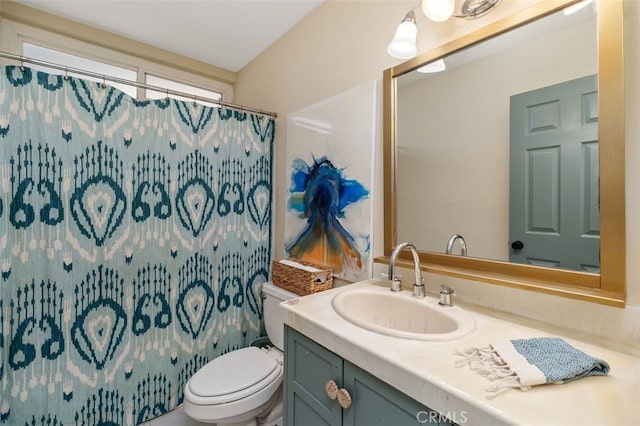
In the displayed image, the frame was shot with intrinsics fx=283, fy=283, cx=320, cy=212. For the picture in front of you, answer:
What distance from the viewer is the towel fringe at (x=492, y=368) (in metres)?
0.55

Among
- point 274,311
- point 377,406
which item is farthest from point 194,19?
point 377,406

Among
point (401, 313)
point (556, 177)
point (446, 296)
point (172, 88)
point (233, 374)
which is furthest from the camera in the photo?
point (172, 88)

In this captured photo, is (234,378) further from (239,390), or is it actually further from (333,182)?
(333,182)

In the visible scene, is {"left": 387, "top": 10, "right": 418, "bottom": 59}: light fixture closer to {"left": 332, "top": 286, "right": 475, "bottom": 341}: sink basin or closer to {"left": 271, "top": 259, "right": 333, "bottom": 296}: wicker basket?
{"left": 332, "top": 286, "right": 475, "bottom": 341}: sink basin

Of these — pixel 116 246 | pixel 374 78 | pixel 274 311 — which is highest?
pixel 374 78

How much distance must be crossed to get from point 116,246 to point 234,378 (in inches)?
36.4

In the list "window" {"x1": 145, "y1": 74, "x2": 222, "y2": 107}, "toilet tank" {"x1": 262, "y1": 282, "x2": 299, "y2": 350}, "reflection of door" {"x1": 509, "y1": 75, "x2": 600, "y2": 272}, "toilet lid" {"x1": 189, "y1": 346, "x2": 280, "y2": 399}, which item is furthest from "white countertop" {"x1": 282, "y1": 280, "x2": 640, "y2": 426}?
"window" {"x1": 145, "y1": 74, "x2": 222, "y2": 107}

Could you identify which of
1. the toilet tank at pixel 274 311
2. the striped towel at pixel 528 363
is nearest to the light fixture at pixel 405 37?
the striped towel at pixel 528 363

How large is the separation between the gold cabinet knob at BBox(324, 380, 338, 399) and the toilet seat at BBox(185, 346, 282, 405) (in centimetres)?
64

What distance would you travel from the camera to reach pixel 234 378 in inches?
52.9

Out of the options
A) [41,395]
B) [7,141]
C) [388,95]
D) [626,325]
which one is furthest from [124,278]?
[626,325]

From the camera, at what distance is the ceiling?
1672 mm

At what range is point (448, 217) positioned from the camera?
3.78ft
